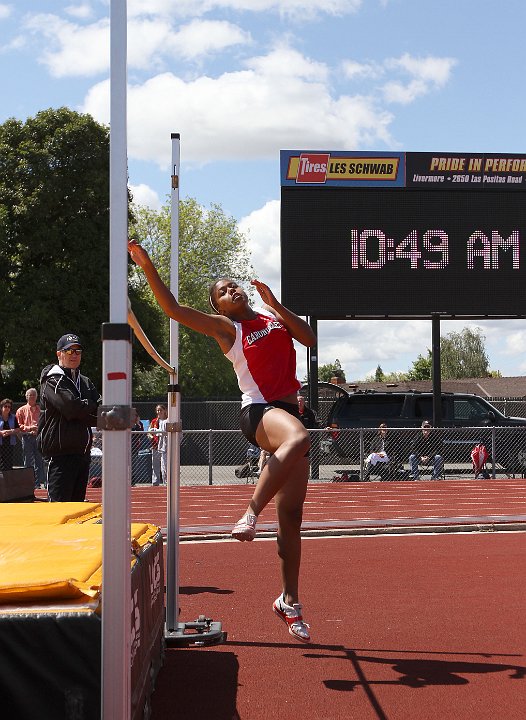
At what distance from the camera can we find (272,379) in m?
4.96

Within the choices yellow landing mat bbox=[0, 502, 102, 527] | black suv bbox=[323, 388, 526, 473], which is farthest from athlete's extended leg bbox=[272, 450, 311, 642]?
black suv bbox=[323, 388, 526, 473]

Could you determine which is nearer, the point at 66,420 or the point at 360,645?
the point at 360,645

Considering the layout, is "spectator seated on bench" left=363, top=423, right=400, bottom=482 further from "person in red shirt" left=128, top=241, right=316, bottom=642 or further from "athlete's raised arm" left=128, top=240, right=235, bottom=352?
"athlete's raised arm" left=128, top=240, right=235, bottom=352

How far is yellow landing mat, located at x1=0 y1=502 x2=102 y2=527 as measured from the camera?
470 cm

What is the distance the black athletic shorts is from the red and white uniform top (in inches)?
1.3

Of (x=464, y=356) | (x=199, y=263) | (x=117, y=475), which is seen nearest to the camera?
(x=117, y=475)

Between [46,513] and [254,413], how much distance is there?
121 centimetres

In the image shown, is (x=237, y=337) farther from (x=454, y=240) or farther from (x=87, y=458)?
(x=454, y=240)

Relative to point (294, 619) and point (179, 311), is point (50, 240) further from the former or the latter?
point (294, 619)

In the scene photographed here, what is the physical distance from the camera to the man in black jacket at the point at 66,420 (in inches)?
255

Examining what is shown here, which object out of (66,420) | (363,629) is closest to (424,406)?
(66,420)

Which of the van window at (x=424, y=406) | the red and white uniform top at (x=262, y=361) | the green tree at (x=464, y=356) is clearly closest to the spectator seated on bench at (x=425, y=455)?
the van window at (x=424, y=406)

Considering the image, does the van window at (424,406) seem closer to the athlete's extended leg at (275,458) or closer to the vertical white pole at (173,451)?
the vertical white pole at (173,451)

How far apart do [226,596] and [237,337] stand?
2.44 m
